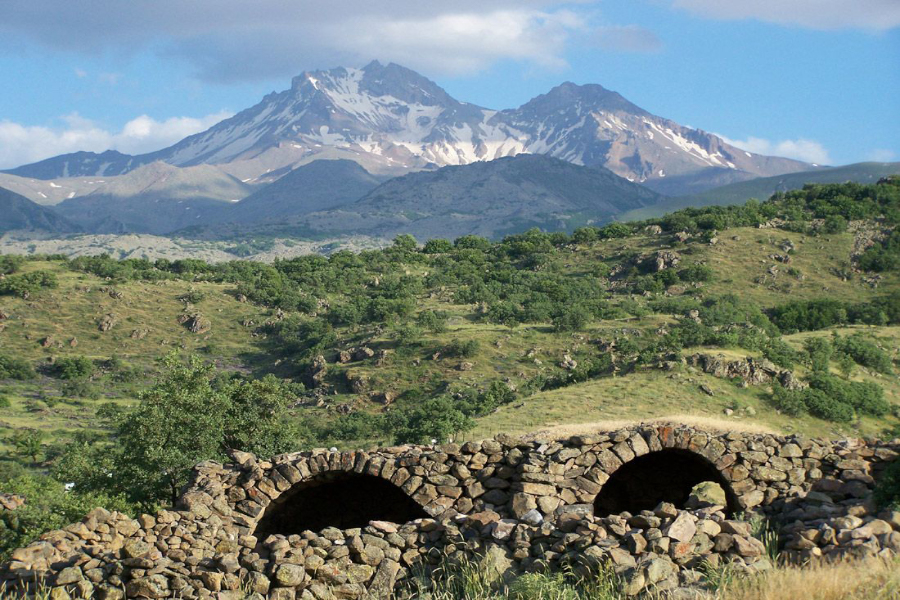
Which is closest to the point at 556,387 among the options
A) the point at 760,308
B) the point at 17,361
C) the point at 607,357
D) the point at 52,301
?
the point at 607,357

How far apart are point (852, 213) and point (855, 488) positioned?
78.6 metres

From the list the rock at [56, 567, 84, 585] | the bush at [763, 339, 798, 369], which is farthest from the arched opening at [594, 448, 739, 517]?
the bush at [763, 339, 798, 369]

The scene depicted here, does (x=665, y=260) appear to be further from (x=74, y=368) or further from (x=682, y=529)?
(x=682, y=529)

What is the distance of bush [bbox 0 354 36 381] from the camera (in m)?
58.0

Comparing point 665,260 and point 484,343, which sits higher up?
point 665,260

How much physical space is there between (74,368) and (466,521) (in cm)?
5286

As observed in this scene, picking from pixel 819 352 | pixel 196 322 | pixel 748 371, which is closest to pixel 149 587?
pixel 748 371

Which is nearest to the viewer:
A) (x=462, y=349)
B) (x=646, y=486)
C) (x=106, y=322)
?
(x=646, y=486)

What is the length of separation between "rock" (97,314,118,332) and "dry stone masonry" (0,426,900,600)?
183 ft

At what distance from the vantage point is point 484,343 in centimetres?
5450

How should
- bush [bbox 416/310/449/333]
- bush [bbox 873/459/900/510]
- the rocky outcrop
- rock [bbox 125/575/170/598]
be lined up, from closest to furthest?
1. rock [bbox 125/575/170/598]
2. bush [bbox 873/459/900/510]
3. the rocky outcrop
4. bush [bbox 416/310/449/333]

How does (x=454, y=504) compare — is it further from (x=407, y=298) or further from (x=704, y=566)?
(x=407, y=298)

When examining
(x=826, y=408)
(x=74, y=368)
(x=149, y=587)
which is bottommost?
(x=74, y=368)

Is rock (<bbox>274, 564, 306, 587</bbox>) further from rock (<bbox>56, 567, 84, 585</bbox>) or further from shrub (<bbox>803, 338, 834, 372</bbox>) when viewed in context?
shrub (<bbox>803, 338, 834, 372</bbox>)
